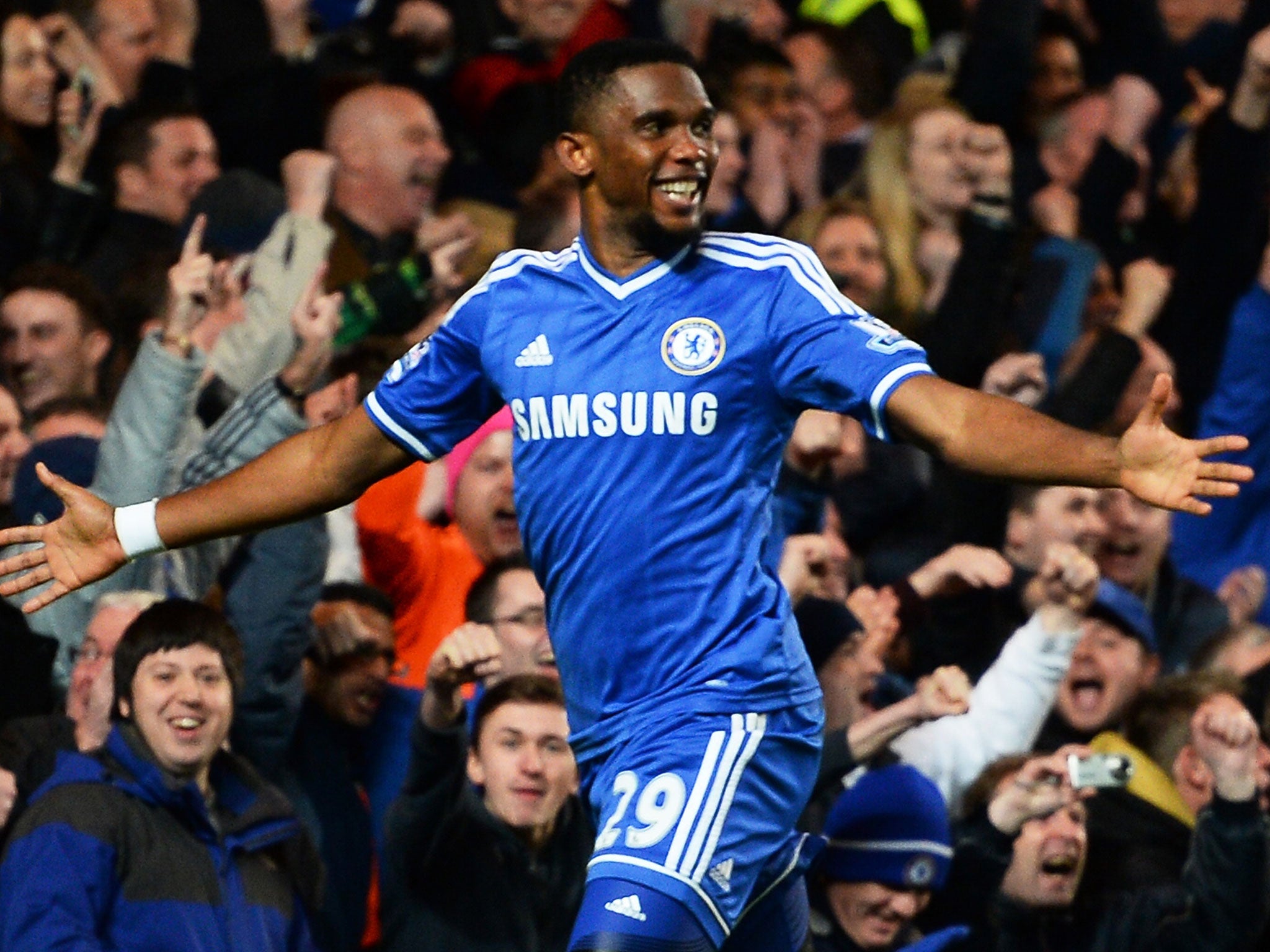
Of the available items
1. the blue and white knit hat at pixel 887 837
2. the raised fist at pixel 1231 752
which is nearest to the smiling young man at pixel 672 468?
the blue and white knit hat at pixel 887 837

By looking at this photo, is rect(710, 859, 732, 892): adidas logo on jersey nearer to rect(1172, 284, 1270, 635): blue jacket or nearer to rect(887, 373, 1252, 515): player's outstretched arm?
rect(887, 373, 1252, 515): player's outstretched arm

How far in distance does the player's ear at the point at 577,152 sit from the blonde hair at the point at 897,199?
180 inches

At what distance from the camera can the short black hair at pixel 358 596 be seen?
666cm

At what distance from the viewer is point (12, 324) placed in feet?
Result: 24.2

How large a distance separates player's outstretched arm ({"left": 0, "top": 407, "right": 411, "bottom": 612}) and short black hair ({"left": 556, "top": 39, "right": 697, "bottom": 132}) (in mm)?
731

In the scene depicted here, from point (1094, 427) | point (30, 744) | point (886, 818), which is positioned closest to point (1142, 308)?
point (1094, 427)

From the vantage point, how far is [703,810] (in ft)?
14.0

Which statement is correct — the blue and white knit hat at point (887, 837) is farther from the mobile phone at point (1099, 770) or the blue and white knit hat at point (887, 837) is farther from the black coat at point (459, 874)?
the black coat at point (459, 874)

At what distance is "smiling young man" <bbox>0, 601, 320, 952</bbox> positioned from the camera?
17.9ft

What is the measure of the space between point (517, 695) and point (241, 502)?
1.49m

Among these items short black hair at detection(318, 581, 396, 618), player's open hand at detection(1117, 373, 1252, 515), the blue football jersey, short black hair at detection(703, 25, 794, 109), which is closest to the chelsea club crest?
the blue football jersey

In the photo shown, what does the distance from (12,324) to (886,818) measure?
2.98 metres

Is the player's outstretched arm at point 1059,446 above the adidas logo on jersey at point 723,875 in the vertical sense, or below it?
above

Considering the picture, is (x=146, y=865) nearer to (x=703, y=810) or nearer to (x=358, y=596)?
(x=358, y=596)
